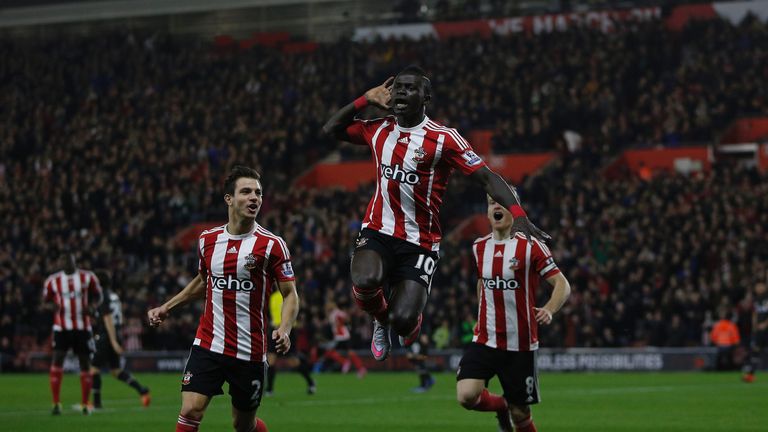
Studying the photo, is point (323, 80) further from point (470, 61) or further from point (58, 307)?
point (58, 307)

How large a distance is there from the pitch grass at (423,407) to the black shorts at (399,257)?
7.16m

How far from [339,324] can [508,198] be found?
73.5 ft

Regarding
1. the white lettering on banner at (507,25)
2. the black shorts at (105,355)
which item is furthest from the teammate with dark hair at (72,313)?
the white lettering on banner at (507,25)

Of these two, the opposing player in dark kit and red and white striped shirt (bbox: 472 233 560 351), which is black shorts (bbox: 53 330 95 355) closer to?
the opposing player in dark kit

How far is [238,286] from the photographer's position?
11227 mm

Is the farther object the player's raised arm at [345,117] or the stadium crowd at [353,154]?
the stadium crowd at [353,154]

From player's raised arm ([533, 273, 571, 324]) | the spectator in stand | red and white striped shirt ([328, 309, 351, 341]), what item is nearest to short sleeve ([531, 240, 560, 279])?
player's raised arm ([533, 273, 571, 324])

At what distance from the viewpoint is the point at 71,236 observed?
42000mm

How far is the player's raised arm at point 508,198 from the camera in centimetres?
915

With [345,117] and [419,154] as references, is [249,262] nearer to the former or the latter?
[345,117]

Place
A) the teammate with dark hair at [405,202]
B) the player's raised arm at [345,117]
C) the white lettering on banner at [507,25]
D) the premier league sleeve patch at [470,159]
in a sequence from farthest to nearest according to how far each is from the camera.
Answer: the white lettering on banner at [507,25], the player's raised arm at [345,117], the teammate with dark hair at [405,202], the premier league sleeve patch at [470,159]

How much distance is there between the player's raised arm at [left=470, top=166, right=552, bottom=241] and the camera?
915 centimetres

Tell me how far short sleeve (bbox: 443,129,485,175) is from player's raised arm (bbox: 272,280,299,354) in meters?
1.83

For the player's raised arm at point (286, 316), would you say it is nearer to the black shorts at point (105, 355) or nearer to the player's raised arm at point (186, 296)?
the player's raised arm at point (186, 296)
